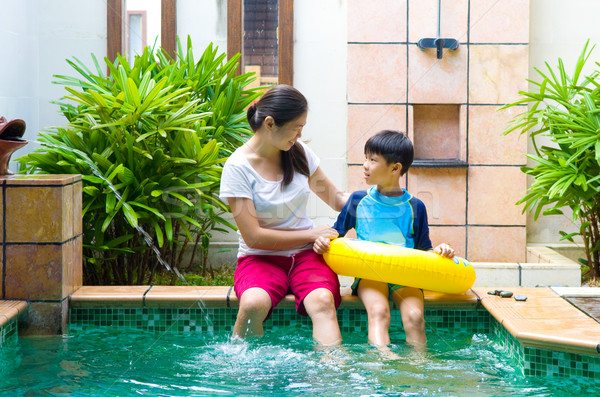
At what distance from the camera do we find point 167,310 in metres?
2.97

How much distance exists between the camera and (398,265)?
2672 millimetres

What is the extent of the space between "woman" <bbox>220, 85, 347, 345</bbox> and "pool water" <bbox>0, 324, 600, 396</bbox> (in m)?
0.15

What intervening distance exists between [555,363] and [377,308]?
706 millimetres

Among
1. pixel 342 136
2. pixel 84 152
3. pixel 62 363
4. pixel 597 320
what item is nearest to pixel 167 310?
pixel 62 363

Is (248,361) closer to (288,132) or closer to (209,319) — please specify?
(209,319)

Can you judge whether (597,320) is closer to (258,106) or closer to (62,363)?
(258,106)

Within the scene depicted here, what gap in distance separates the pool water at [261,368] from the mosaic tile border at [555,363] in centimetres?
3

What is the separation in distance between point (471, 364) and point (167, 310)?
1.35 meters

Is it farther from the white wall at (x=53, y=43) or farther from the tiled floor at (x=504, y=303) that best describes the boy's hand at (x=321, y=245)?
the white wall at (x=53, y=43)

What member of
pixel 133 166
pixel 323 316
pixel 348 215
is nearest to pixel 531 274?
pixel 348 215

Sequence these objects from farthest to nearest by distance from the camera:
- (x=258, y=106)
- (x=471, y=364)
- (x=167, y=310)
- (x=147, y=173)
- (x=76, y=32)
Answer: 1. (x=76, y=32)
2. (x=147, y=173)
3. (x=167, y=310)
4. (x=258, y=106)
5. (x=471, y=364)

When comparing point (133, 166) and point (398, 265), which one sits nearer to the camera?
point (398, 265)

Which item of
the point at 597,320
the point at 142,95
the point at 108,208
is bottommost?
the point at 597,320

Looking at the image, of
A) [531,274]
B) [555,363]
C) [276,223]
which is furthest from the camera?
[531,274]
